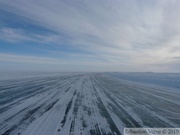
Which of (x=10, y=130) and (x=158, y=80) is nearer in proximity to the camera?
(x=10, y=130)

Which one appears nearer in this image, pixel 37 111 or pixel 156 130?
pixel 156 130

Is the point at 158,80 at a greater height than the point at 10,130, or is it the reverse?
the point at 158,80

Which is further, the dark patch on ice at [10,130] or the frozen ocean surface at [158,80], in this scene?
the frozen ocean surface at [158,80]

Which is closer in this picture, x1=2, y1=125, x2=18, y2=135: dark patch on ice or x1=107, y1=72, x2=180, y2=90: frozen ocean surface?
x1=2, y1=125, x2=18, y2=135: dark patch on ice

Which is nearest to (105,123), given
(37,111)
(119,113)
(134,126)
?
(134,126)

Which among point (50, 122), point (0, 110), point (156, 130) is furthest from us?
point (0, 110)

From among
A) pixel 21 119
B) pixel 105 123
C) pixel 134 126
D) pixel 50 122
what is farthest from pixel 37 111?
pixel 134 126

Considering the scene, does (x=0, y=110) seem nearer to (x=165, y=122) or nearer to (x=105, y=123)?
(x=105, y=123)

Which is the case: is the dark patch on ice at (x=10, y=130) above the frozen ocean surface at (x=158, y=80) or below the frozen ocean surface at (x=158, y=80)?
below

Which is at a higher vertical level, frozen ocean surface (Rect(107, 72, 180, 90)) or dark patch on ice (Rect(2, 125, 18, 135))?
frozen ocean surface (Rect(107, 72, 180, 90))

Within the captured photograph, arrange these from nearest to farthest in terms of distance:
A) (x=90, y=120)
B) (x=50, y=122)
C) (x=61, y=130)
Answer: (x=61, y=130) < (x=50, y=122) < (x=90, y=120)
